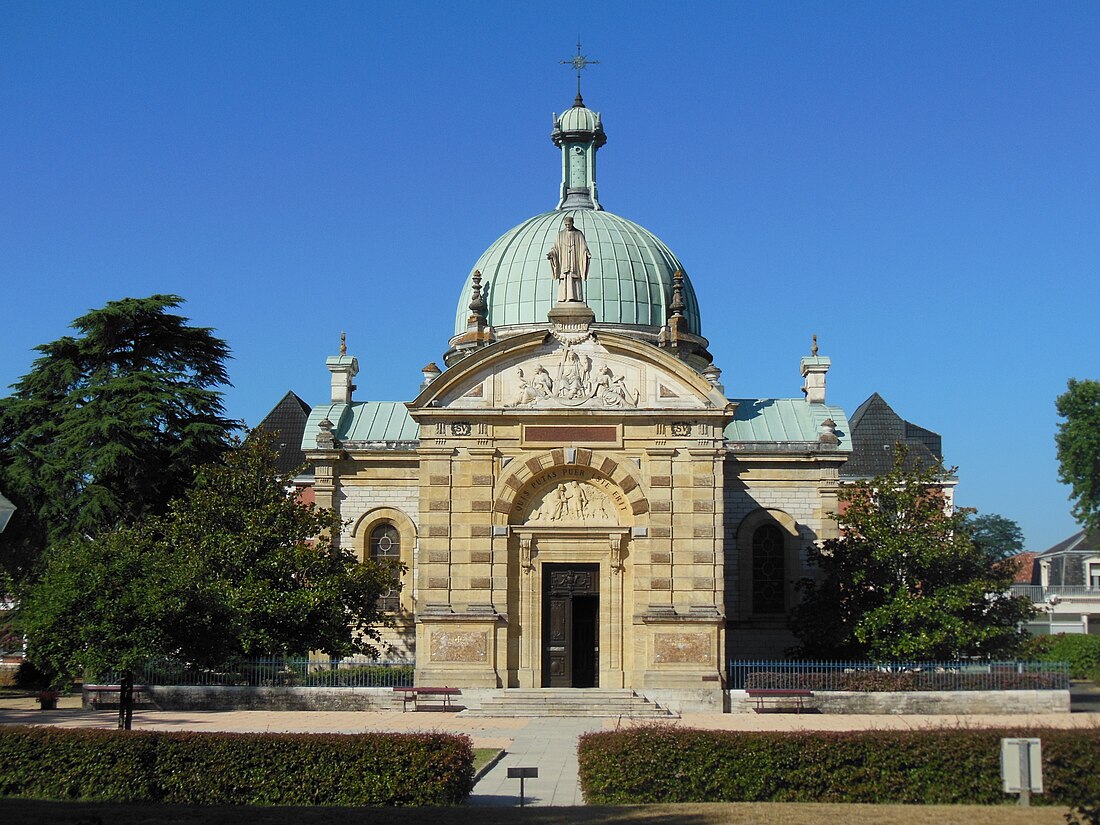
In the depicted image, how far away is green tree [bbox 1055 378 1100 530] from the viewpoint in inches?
2744

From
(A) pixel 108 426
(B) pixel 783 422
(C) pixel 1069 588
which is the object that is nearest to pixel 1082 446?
(C) pixel 1069 588

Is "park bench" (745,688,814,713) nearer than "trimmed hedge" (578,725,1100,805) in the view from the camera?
No

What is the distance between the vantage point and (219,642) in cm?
3102

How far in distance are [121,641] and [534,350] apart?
1261cm

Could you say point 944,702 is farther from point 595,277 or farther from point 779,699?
point 595,277

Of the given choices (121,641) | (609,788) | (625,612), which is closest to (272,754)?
(609,788)

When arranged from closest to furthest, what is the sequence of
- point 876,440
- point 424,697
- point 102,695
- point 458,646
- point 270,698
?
point 270,698
point 424,697
point 458,646
point 102,695
point 876,440

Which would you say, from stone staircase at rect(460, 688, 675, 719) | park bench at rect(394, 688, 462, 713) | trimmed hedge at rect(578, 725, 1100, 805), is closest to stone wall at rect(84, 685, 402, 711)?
park bench at rect(394, 688, 462, 713)

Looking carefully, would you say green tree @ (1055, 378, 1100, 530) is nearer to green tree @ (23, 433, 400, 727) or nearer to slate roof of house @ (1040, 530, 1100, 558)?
slate roof of house @ (1040, 530, 1100, 558)

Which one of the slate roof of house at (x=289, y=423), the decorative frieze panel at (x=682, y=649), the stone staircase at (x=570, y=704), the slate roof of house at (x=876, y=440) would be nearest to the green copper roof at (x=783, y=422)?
the decorative frieze panel at (x=682, y=649)

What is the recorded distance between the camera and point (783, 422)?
134ft

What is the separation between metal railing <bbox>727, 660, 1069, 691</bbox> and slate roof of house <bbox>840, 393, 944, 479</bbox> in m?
29.1

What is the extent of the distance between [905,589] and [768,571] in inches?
256

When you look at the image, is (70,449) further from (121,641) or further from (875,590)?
(875,590)
